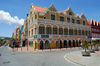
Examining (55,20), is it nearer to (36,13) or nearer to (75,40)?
(36,13)

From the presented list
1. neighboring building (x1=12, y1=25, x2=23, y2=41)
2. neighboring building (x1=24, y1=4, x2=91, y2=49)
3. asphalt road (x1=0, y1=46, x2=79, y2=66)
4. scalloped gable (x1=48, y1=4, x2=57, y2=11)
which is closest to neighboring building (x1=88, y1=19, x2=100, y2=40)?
neighboring building (x1=24, y1=4, x2=91, y2=49)

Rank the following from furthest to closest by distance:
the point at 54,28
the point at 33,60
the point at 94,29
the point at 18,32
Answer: the point at 18,32 < the point at 94,29 < the point at 54,28 < the point at 33,60

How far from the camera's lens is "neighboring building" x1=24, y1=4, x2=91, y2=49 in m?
30.3

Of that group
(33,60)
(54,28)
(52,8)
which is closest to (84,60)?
(33,60)

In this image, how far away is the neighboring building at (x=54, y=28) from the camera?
30.3m

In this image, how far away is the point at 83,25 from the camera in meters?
42.0

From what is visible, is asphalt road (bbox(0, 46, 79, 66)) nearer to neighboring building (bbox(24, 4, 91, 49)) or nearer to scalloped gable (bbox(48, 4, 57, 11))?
neighboring building (bbox(24, 4, 91, 49))

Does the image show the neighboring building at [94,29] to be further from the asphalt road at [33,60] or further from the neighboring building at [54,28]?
the asphalt road at [33,60]

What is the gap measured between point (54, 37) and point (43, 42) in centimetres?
439

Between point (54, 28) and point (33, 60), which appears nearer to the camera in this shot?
point (33, 60)

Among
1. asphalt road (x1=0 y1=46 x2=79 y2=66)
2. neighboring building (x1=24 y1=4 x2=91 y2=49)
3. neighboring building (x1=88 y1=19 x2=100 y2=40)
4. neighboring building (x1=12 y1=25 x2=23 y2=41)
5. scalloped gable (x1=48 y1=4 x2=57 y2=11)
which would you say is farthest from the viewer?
neighboring building (x1=12 y1=25 x2=23 y2=41)

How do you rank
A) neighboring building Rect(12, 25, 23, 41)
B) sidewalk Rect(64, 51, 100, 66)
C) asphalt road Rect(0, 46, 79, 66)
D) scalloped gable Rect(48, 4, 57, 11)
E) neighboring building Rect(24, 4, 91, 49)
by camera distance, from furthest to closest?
Answer: neighboring building Rect(12, 25, 23, 41) → scalloped gable Rect(48, 4, 57, 11) → neighboring building Rect(24, 4, 91, 49) → asphalt road Rect(0, 46, 79, 66) → sidewalk Rect(64, 51, 100, 66)

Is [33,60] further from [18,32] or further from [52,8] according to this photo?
[18,32]

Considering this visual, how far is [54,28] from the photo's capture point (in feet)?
108
